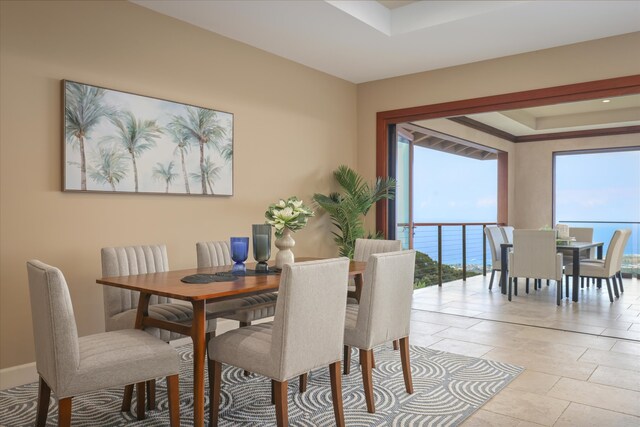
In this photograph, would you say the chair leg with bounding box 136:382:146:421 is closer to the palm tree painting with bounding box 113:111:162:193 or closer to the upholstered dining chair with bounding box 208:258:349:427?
the upholstered dining chair with bounding box 208:258:349:427

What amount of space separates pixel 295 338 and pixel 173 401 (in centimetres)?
62

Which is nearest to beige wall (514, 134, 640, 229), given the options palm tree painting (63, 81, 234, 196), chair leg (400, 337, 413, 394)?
palm tree painting (63, 81, 234, 196)

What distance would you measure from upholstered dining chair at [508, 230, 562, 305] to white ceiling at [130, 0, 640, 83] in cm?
239

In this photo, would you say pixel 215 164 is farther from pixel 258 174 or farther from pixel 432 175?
pixel 432 175

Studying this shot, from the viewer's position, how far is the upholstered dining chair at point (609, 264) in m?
6.16

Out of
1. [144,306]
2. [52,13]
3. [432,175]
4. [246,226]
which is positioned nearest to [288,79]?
[246,226]

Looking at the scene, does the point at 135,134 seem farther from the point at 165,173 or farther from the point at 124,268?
the point at 124,268

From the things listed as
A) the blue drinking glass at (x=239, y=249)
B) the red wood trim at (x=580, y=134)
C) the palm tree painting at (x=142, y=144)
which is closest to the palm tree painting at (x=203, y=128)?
the palm tree painting at (x=142, y=144)

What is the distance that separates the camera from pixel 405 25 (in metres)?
4.30

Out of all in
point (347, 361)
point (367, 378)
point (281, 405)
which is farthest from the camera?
point (347, 361)

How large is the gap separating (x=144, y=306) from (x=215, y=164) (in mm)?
1864

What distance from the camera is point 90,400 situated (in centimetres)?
287

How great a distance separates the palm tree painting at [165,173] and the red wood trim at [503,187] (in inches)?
296

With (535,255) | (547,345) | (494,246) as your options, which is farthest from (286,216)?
(494,246)
